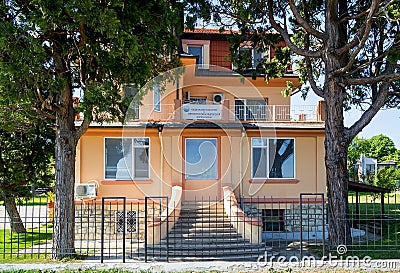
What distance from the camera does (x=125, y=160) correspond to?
16.9 m

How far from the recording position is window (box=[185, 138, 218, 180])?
669 inches

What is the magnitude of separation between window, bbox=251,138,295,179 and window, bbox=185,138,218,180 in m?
1.64

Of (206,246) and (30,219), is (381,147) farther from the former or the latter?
(206,246)

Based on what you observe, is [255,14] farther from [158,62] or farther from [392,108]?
[392,108]

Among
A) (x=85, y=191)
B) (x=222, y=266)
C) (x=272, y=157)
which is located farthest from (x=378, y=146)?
(x=222, y=266)

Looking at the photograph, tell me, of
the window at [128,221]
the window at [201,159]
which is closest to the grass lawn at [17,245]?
the window at [128,221]

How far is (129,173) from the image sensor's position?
1688 cm

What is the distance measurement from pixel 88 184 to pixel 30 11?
25.7 ft

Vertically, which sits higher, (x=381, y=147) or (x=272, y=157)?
(x=381, y=147)

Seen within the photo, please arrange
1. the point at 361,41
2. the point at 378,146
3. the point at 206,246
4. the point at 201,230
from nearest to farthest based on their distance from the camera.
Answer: the point at 361,41 → the point at 206,246 → the point at 201,230 → the point at 378,146

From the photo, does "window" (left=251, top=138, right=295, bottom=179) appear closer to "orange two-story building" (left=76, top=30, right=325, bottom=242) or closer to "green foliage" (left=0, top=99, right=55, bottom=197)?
"orange two-story building" (left=76, top=30, right=325, bottom=242)

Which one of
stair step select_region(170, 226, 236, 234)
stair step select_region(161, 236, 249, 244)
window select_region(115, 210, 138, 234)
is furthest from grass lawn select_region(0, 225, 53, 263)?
stair step select_region(170, 226, 236, 234)

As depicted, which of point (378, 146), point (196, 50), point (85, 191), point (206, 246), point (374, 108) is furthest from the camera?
point (378, 146)

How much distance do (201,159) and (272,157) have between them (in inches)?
117
